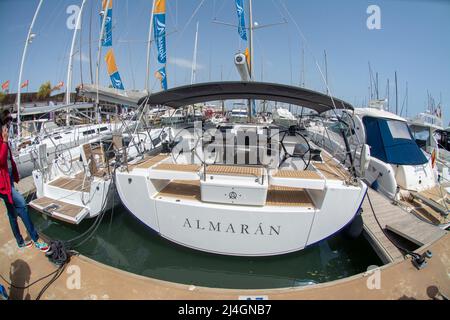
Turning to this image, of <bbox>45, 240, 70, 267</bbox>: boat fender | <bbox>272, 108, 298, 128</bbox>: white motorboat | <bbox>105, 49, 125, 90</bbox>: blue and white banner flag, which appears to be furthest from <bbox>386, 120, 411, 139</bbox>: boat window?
<bbox>105, 49, 125, 90</bbox>: blue and white banner flag

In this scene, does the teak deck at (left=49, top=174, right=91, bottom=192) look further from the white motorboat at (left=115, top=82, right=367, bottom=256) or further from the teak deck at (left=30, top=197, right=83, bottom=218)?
the white motorboat at (left=115, top=82, right=367, bottom=256)

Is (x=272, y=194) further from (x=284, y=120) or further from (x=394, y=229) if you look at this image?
(x=284, y=120)

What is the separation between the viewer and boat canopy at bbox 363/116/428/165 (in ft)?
20.2

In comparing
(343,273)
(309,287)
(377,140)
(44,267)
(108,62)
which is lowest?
(343,273)

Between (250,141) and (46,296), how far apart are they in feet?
14.2

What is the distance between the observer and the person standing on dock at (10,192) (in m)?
2.85

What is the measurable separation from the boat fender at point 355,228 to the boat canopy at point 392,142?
10.5 ft

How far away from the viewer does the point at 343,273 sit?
11.5ft

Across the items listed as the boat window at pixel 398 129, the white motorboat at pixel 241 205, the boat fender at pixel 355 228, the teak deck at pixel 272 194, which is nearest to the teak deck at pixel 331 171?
the white motorboat at pixel 241 205

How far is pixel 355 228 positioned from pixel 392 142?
381 cm

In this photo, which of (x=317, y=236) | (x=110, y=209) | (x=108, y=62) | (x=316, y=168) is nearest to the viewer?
(x=317, y=236)

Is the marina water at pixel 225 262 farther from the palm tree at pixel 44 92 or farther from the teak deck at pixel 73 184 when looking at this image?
→ the palm tree at pixel 44 92
